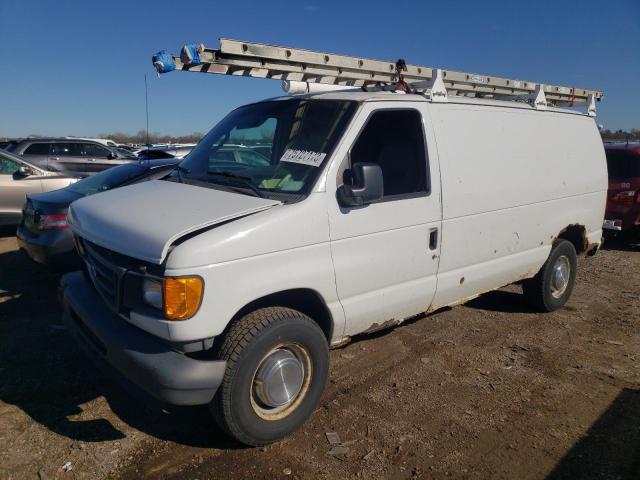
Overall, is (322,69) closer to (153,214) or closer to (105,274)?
(153,214)

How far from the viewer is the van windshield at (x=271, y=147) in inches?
130

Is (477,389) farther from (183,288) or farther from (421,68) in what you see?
(421,68)

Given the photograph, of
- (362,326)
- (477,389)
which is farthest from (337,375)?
(477,389)

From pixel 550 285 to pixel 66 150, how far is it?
11.6 metres

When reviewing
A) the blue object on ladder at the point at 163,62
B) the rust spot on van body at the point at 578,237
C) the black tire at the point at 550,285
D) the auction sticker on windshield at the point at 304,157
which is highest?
the blue object on ladder at the point at 163,62

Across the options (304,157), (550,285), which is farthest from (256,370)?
(550,285)

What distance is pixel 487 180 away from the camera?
167 inches

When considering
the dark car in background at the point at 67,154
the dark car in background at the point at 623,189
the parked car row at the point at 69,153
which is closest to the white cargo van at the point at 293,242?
the dark car in background at the point at 623,189

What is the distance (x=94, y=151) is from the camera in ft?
42.2

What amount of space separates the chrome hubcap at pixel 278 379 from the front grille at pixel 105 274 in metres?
0.96

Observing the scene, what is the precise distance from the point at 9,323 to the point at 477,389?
4.44 metres

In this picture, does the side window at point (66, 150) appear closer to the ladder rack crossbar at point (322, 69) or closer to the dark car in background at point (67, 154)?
the dark car in background at point (67, 154)

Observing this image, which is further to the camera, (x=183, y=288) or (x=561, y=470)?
(x=561, y=470)

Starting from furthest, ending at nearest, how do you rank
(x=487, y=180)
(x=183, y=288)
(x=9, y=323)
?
(x=9, y=323) < (x=487, y=180) < (x=183, y=288)
